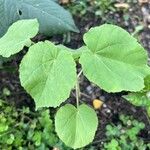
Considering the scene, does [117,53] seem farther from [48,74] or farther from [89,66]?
[48,74]

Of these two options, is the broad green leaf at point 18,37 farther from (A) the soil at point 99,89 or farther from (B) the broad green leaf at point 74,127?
(A) the soil at point 99,89

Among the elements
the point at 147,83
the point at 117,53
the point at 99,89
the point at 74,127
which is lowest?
the point at 99,89

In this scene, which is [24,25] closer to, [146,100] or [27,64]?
[27,64]

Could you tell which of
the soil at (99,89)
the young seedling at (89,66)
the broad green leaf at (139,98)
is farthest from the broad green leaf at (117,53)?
the soil at (99,89)

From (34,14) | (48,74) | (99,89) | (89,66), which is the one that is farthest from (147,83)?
(99,89)

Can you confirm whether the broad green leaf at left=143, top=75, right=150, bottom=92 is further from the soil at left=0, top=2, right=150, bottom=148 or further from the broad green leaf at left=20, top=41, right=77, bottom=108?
the soil at left=0, top=2, right=150, bottom=148
